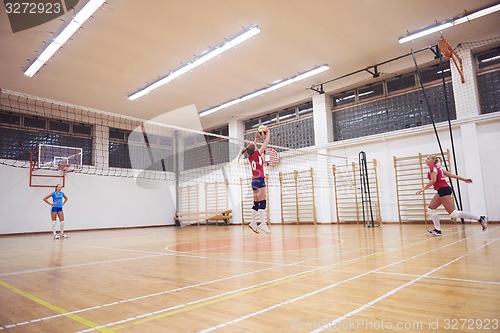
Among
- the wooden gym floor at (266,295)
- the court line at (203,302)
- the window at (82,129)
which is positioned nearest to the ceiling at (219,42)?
the window at (82,129)

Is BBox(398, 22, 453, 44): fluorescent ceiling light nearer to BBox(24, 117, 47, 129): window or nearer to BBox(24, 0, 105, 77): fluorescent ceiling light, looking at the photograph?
BBox(24, 0, 105, 77): fluorescent ceiling light

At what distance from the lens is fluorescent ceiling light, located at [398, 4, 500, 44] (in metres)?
8.76

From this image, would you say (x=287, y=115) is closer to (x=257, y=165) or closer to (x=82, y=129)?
(x=257, y=165)

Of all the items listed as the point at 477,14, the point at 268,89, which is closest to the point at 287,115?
the point at 268,89

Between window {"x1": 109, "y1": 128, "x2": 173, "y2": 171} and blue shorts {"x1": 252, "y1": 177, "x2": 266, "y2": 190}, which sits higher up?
window {"x1": 109, "y1": 128, "x2": 173, "y2": 171}

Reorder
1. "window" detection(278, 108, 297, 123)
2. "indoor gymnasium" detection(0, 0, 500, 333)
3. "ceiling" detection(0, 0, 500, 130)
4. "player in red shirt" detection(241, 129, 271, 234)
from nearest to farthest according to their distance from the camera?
"indoor gymnasium" detection(0, 0, 500, 333) < "player in red shirt" detection(241, 129, 271, 234) < "ceiling" detection(0, 0, 500, 130) < "window" detection(278, 108, 297, 123)

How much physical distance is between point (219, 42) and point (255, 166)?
5562 mm

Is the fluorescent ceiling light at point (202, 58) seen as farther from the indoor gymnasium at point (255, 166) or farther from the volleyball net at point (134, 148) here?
the volleyball net at point (134, 148)

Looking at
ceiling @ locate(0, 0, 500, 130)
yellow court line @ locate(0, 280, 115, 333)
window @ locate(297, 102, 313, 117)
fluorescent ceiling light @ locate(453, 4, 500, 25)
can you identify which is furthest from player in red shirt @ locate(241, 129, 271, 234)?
window @ locate(297, 102, 313, 117)

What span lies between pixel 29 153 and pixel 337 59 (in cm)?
1367

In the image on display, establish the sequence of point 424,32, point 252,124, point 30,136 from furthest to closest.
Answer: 1. point 252,124
2. point 30,136
3. point 424,32

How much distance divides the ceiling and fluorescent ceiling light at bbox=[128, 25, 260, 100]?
0.21m

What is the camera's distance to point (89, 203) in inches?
615

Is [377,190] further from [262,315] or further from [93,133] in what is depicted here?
[93,133]
